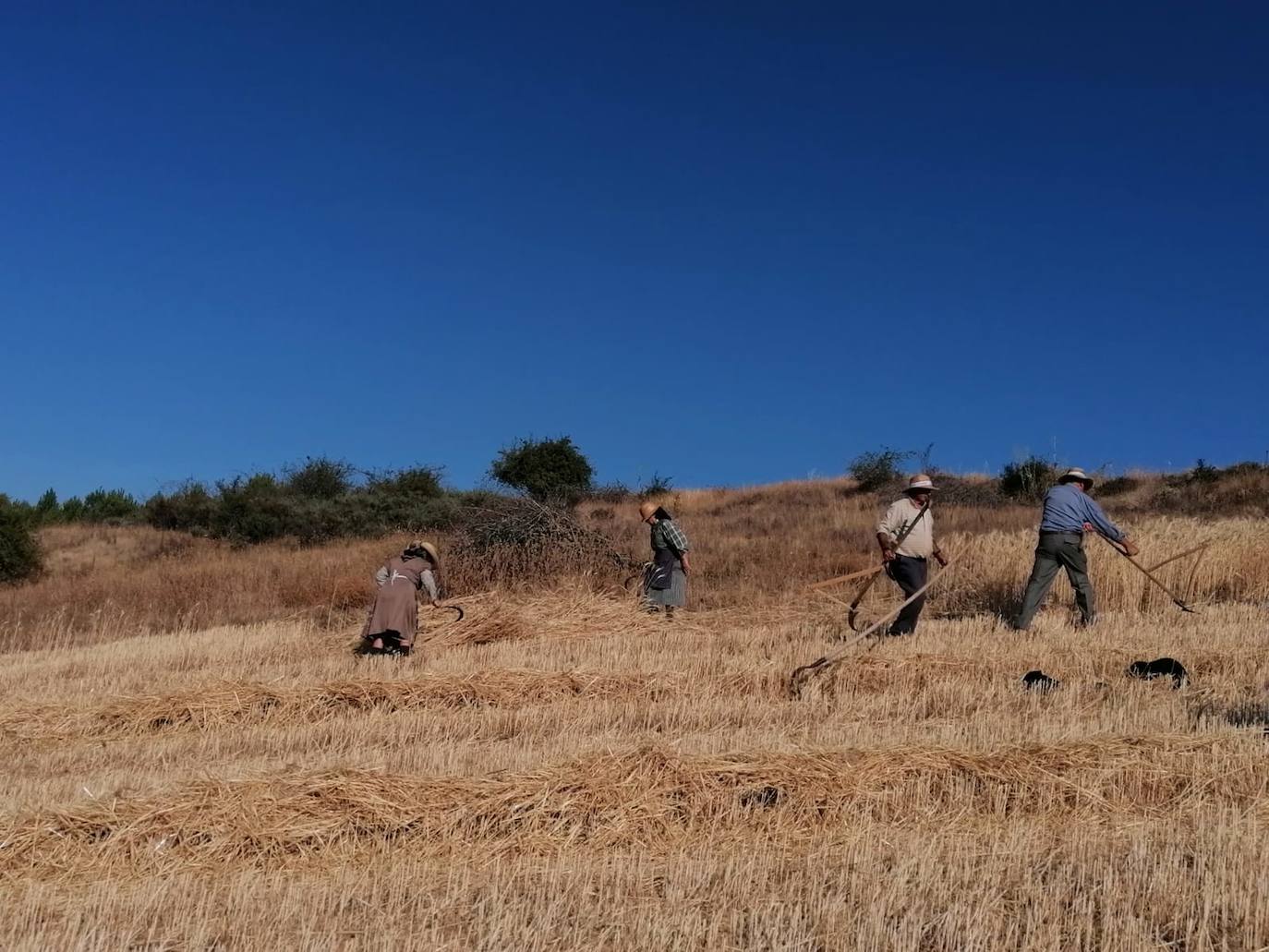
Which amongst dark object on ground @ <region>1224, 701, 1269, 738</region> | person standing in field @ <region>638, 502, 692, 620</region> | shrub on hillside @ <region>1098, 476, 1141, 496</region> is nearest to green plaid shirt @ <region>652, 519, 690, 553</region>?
person standing in field @ <region>638, 502, 692, 620</region>

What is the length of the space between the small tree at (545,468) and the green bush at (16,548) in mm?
12501

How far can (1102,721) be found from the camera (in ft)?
23.4

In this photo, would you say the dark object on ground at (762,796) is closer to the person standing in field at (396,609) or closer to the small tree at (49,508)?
the person standing in field at (396,609)

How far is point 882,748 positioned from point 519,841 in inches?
94.6

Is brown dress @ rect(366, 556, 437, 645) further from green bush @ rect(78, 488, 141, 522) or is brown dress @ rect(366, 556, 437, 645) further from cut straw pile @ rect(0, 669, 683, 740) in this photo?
green bush @ rect(78, 488, 141, 522)

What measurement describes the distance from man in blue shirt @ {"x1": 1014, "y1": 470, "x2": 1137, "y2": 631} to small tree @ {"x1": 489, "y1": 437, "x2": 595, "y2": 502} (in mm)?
20550

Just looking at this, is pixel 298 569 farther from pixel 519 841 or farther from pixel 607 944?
pixel 607 944

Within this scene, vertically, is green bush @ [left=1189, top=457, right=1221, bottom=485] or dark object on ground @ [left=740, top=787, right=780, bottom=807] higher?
green bush @ [left=1189, top=457, right=1221, bottom=485]

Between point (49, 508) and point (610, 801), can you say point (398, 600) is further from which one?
point (49, 508)

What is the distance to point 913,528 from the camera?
1116 centimetres

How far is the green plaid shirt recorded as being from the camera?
43.5ft

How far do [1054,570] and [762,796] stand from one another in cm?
674

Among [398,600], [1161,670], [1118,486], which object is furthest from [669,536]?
[1118,486]

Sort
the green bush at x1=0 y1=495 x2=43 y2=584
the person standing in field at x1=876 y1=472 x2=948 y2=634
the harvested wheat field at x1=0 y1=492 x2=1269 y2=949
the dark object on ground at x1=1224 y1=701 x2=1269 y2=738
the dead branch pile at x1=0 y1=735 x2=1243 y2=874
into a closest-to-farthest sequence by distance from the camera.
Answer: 1. the harvested wheat field at x1=0 y1=492 x2=1269 y2=949
2. the dead branch pile at x1=0 y1=735 x2=1243 y2=874
3. the dark object on ground at x1=1224 y1=701 x2=1269 y2=738
4. the person standing in field at x1=876 y1=472 x2=948 y2=634
5. the green bush at x1=0 y1=495 x2=43 y2=584
